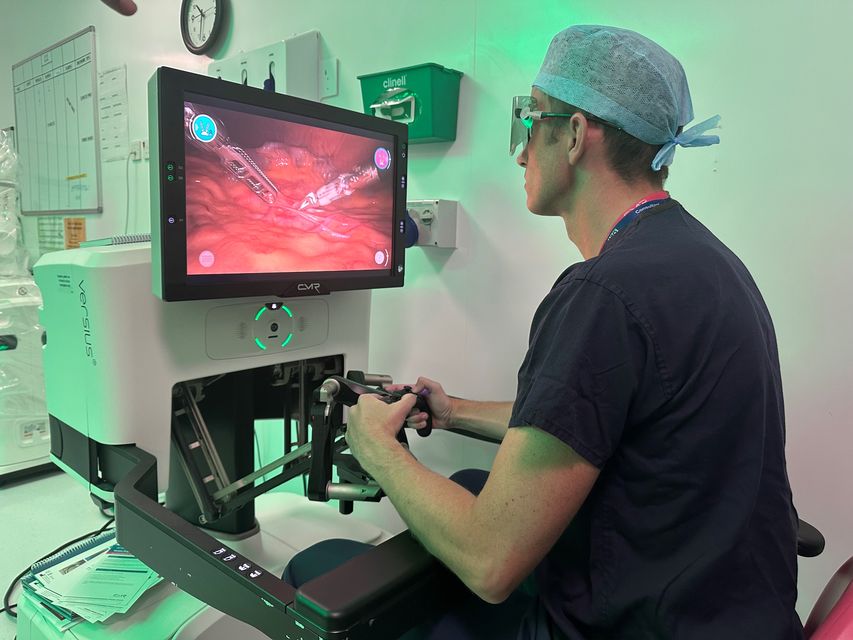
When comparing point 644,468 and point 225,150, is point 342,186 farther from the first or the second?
point 644,468

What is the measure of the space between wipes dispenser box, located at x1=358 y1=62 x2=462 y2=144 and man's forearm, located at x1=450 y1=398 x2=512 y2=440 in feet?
2.35

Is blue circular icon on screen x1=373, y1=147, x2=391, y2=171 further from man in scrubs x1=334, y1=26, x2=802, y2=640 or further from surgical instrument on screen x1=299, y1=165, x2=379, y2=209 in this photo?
man in scrubs x1=334, y1=26, x2=802, y2=640

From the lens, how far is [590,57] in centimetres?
92

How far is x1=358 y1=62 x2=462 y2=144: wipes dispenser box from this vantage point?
1.51 metres

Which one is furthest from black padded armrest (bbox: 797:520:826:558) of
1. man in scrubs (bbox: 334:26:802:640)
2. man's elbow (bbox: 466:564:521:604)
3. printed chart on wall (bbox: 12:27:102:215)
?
printed chart on wall (bbox: 12:27:102:215)

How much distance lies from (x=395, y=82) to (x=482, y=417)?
0.89m

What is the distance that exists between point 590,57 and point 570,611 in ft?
2.62

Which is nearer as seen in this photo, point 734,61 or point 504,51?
point 734,61

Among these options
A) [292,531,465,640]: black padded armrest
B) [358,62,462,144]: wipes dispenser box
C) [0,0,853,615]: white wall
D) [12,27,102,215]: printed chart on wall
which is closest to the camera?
[292,531,465,640]: black padded armrest

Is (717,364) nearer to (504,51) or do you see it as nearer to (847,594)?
(847,594)

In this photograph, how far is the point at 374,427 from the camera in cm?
95

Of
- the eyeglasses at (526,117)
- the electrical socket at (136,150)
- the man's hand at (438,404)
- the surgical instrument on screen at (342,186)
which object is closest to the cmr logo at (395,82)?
the surgical instrument on screen at (342,186)

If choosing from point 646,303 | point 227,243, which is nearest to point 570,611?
point 646,303

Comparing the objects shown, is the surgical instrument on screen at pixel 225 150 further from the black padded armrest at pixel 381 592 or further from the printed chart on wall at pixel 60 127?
→ the printed chart on wall at pixel 60 127
